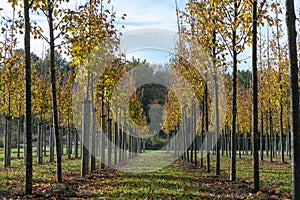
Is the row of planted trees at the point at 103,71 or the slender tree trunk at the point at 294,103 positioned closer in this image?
the slender tree trunk at the point at 294,103

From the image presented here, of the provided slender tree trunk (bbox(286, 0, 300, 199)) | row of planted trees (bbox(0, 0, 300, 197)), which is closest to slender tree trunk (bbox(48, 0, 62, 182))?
row of planted trees (bbox(0, 0, 300, 197))

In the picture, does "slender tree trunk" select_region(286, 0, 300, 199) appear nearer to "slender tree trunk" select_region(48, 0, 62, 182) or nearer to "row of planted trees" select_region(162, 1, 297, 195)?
"row of planted trees" select_region(162, 1, 297, 195)

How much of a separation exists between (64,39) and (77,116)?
71.3 feet

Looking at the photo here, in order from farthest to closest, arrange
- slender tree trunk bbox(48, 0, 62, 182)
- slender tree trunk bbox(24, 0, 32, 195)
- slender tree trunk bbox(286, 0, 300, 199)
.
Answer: slender tree trunk bbox(48, 0, 62, 182)
slender tree trunk bbox(24, 0, 32, 195)
slender tree trunk bbox(286, 0, 300, 199)

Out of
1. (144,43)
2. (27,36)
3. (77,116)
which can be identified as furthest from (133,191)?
(77,116)

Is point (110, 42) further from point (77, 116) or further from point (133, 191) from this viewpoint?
point (77, 116)

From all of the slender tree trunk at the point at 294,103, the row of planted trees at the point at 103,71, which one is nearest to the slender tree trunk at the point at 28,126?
the row of planted trees at the point at 103,71

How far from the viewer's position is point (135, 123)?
4325cm

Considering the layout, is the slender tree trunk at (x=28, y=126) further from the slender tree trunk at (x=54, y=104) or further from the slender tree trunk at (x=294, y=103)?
the slender tree trunk at (x=294, y=103)

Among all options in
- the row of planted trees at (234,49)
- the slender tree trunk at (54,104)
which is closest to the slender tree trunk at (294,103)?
the row of planted trees at (234,49)

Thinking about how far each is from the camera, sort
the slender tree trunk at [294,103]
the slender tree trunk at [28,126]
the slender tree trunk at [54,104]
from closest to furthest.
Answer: the slender tree trunk at [294,103] → the slender tree trunk at [28,126] → the slender tree trunk at [54,104]

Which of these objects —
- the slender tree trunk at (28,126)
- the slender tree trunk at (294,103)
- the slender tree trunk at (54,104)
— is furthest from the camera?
the slender tree trunk at (54,104)

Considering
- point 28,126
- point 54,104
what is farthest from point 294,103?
point 54,104

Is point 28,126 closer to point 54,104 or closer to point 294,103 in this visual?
point 54,104
